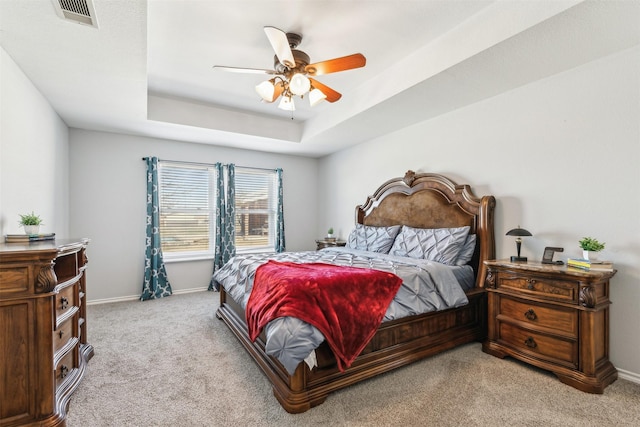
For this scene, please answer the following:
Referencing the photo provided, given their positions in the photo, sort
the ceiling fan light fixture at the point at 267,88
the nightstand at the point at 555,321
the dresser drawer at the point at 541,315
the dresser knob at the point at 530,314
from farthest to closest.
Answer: the ceiling fan light fixture at the point at 267,88, the dresser knob at the point at 530,314, the dresser drawer at the point at 541,315, the nightstand at the point at 555,321

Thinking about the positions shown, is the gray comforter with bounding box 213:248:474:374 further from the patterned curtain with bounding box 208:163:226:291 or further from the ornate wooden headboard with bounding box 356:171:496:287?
the patterned curtain with bounding box 208:163:226:291

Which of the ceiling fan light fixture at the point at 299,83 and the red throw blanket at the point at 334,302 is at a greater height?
the ceiling fan light fixture at the point at 299,83

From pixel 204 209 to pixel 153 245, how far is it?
968 mm

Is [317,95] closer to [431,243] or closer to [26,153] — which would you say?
[431,243]

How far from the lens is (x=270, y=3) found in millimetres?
2211

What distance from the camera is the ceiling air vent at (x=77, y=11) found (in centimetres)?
174

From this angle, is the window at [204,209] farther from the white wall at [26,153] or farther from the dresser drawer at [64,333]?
the dresser drawer at [64,333]

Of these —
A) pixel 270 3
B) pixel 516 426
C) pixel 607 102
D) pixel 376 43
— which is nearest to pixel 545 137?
pixel 607 102

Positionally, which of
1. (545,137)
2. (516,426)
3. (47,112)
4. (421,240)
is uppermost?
(47,112)

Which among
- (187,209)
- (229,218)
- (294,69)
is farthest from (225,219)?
(294,69)

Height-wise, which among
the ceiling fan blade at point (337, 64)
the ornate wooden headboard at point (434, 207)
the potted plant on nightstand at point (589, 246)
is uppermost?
the ceiling fan blade at point (337, 64)

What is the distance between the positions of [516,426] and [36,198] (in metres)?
4.21

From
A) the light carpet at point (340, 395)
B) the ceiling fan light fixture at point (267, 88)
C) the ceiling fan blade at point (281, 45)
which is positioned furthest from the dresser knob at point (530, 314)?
the ceiling fan light fixture at point (267, 88)

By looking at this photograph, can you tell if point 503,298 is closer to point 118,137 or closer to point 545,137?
point 545,137
